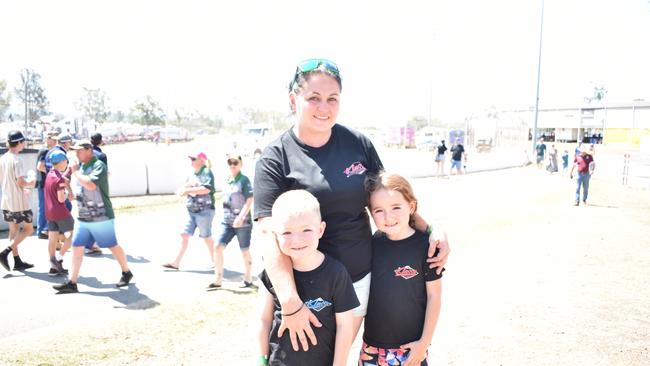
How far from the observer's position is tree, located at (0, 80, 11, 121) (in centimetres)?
1955

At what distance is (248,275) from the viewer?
18.7 ft

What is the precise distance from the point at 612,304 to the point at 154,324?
480 centimetres

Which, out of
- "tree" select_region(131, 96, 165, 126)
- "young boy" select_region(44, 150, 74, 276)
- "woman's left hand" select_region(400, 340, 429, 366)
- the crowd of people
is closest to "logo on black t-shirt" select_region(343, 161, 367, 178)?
"woman's left hand" select_region(400, 340, 429, 366)

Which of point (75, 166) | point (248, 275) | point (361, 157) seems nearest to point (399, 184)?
point (361, 157)

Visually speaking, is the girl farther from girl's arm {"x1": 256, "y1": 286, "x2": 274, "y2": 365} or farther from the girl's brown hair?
girl's arm {"x1": 256, "y1": 286, "x2": 274, "y2": 365}

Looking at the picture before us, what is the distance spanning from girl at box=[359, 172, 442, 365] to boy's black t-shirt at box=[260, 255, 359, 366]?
23cm

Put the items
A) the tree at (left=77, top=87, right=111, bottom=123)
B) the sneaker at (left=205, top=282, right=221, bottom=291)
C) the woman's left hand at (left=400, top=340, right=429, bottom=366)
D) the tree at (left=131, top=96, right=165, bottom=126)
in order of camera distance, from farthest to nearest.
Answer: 1. the tree at (left=131, top=96, right=165, bottom=126)
2. the tree at (left=77, top=87, right=111, bottom=123)
3. the sneaker at (left=205, top=282, right=221, bottom=291)
4. the woman's left hand at (left=400, top=340, right=429, bottom=366)

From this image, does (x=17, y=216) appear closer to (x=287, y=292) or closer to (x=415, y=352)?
(x=287, y=292)

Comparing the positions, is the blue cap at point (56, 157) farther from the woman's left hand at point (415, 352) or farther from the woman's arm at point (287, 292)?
the woman's left hand at point (415, 352)

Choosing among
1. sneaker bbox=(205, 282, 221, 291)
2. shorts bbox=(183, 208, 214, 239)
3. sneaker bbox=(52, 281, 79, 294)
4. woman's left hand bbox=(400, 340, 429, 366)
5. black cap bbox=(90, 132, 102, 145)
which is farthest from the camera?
black cap bbox=(90, 132, 102, 145)

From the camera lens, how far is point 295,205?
1773mm

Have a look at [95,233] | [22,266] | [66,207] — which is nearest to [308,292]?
[95,233]

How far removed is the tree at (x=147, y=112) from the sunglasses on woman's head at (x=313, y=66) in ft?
242

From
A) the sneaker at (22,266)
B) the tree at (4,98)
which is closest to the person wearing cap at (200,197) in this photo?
the sneaker at (22,266)
